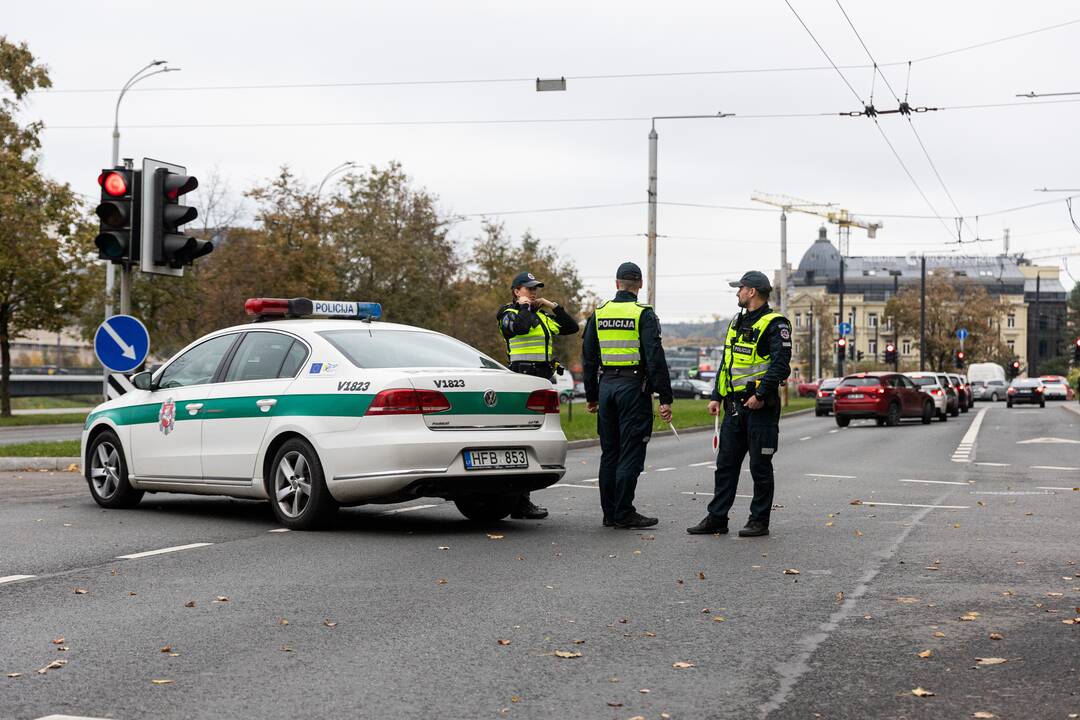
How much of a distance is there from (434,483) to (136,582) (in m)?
2.57

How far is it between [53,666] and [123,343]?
10.4 meters

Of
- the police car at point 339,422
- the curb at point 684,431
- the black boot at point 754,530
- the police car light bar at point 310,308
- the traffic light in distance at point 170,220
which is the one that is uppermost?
the traffic light in distance at point 170,220

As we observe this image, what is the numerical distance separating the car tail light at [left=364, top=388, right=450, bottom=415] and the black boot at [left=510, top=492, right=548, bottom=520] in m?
1.69

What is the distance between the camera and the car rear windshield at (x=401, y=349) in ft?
33.5

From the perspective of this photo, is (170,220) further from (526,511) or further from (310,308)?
(526,511)

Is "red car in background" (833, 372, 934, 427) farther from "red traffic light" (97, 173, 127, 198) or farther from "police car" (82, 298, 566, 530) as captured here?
"police car" (82, 298, 566, 530)

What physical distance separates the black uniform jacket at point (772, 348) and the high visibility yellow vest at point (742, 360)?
0.09 ft

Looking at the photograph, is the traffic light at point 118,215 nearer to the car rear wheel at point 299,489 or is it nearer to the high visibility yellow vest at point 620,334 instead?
the car rear wheel at point 299,489

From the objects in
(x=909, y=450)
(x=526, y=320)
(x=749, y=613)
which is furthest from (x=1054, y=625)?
(x=909, y=450)

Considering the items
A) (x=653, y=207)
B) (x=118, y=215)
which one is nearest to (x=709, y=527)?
(x=118, y=215)

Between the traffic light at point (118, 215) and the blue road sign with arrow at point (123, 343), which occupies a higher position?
the traffic light at point (118, 215)

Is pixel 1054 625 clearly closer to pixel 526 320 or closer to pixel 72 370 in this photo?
pixel 526 320

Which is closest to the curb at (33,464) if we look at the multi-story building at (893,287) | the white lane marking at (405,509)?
the white lane marking at (405,509)

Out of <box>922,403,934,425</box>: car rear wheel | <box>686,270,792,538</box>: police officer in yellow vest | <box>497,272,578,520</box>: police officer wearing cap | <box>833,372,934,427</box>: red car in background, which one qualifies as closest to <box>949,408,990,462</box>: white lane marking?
<box>833,372,934,427</box>: red car in background
